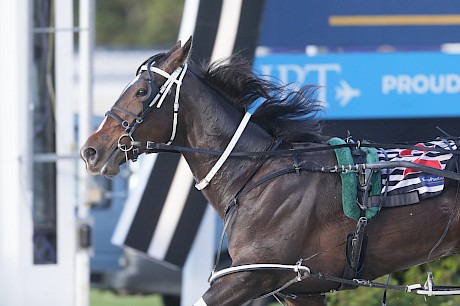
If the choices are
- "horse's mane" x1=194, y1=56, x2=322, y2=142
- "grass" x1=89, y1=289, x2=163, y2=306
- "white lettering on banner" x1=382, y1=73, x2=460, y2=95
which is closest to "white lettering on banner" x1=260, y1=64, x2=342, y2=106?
"white lettering on banner" x1=382, y1=73, x2=460, y2=95

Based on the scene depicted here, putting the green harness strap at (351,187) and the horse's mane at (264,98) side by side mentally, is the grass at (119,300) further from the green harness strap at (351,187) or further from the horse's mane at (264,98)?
the green harness strap at (351,187)

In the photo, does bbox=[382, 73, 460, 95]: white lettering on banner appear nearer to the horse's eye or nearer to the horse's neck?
the horse's neck

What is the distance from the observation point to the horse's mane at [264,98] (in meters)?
5.46

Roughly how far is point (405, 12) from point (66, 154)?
106 inches

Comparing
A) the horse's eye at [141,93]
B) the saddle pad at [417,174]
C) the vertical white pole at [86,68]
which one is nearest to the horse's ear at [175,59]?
the horse's eye at [141,93]

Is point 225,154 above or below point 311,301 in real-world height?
above

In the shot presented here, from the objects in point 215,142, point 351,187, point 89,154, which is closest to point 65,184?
point 89,154

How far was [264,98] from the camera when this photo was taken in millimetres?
5535

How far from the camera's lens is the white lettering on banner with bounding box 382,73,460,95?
7344 mm

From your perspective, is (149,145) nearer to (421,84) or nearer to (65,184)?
(65,184)

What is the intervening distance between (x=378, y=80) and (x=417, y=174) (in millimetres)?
2162

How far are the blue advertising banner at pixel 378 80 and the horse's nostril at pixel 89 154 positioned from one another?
2298mm

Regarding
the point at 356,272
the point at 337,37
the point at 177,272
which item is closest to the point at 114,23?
the point at 177,272

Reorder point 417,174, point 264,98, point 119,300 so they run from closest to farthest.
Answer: point 417,174, point 264,98, point 119,300
